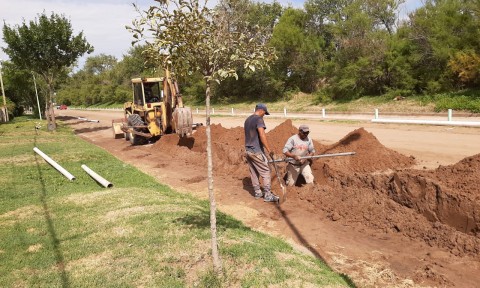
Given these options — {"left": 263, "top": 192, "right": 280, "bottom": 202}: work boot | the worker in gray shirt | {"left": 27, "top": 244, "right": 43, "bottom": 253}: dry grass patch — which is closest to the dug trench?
{"left": 263, "top": 192, "right": 280, "bottom": 202}: work boot

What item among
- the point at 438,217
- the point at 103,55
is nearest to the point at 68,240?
the point at 438,217

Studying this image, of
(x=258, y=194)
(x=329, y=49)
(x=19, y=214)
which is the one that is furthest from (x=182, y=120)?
(x=329, y=49)

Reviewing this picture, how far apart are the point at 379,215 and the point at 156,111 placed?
1143cm

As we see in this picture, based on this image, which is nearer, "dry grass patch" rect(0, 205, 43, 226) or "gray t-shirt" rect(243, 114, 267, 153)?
"dry grass patch" rect(0, 205, 43, 226)

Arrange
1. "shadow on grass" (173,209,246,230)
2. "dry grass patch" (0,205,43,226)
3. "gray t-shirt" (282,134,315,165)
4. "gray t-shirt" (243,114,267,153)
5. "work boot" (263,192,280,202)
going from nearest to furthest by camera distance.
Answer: "shadow on grass" (173,209,246,230) → "dry grass patch" (0,205,43,226) → "gray t-shirt" (243,114,267,153) → "work boot" (263,192,280,202) → "gray t-shirt" (282,134,315,165)

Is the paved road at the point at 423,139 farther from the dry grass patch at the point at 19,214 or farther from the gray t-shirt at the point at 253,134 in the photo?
the dry grass patch at the point at 19,214

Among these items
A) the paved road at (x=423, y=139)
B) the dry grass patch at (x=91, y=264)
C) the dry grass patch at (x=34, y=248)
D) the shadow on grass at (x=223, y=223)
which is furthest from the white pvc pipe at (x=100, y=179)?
the paved road at (x=423, y=139)

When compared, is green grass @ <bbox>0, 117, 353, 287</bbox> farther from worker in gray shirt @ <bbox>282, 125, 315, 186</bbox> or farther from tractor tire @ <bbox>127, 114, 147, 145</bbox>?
tractor tire @ <bbox>127, 114, 147, 145</bbox>

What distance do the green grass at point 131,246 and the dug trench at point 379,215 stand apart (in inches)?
24.5

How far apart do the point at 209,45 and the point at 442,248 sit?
437cm

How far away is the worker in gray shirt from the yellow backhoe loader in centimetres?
602

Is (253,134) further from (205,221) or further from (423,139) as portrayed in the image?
(423,139)

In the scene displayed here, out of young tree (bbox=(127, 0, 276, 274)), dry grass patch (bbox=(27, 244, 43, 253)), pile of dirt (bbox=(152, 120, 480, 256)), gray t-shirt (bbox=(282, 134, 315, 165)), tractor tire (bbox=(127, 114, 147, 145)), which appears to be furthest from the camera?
tractor tire (bbox=(127, 114, 147, 145))

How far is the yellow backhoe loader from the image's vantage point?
13406mm
